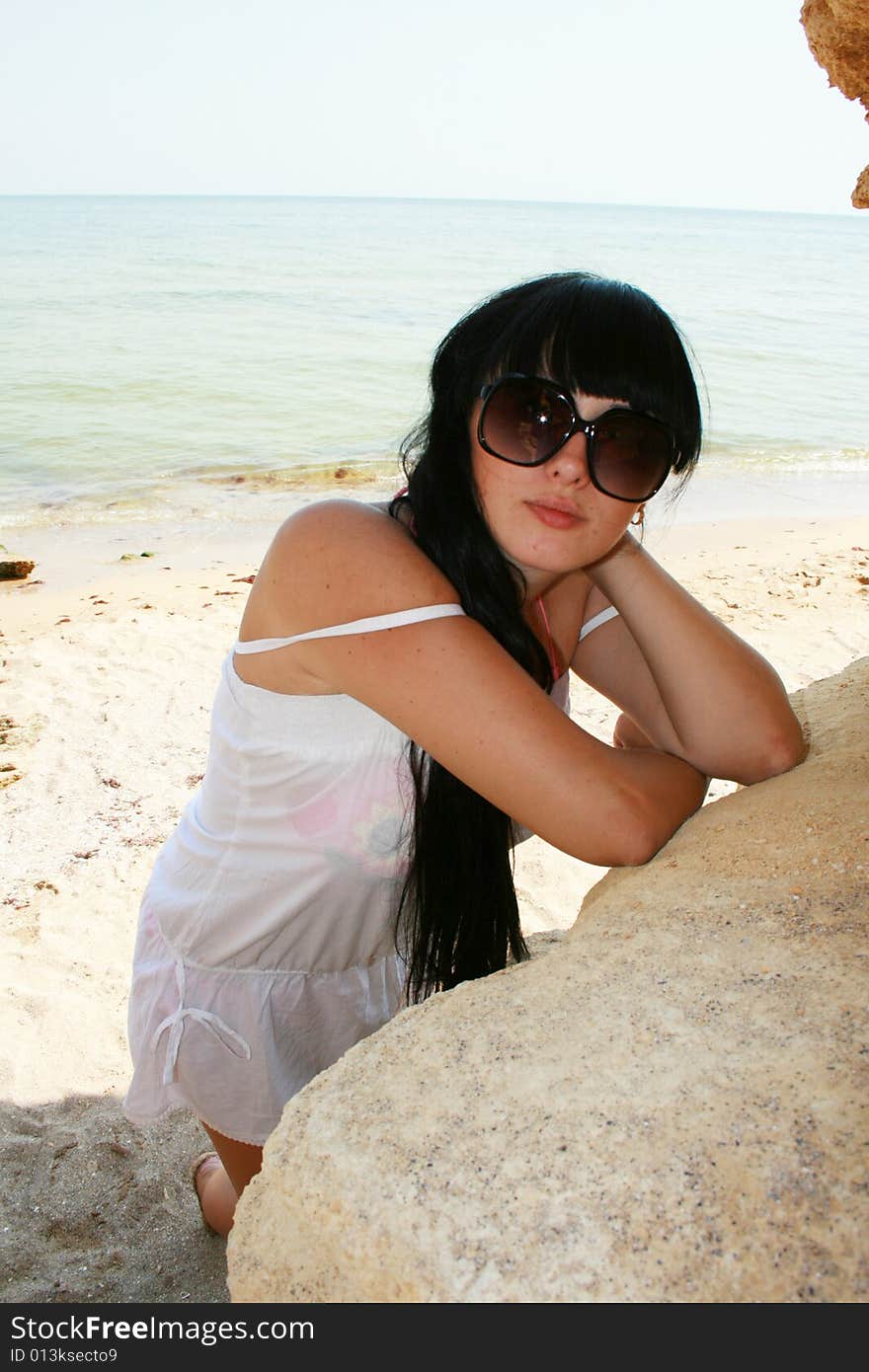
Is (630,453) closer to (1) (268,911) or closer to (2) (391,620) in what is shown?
(2) (391,620)

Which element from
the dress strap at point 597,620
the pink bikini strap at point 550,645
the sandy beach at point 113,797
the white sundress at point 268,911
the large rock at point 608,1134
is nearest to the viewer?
the large rock at point 608,1134

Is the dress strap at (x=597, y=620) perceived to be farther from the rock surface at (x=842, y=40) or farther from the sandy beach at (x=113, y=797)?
the sandy beach at (x=113, y=797)

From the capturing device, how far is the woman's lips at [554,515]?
2035 millimetres

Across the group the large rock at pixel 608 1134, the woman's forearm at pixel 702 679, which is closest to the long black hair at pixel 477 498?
the woman's forearm at pixel 702 679

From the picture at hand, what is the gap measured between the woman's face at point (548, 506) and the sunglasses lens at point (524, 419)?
32 millimetres

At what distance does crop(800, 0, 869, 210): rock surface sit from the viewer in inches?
103

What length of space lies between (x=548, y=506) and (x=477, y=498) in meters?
0.15

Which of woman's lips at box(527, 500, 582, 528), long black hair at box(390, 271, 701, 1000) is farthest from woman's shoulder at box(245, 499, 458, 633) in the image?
woman's lips at box(527, 500, 582, 528)

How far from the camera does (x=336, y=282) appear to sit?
31484 millimetres

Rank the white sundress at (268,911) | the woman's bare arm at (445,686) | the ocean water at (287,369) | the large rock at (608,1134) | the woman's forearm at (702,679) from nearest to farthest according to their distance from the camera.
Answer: the large rock at (608,1134) → the woman's bare arm at (445,686) → the white sundress at (268,911) → the woman's forearm at (702,679) → the ocean water at (287,369)

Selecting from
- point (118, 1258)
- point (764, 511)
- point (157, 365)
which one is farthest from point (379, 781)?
point (157, 365)

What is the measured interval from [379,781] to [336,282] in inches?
1261

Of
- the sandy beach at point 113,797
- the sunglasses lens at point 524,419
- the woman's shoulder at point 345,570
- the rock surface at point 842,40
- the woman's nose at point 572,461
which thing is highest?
the rock surface at point 842,40
